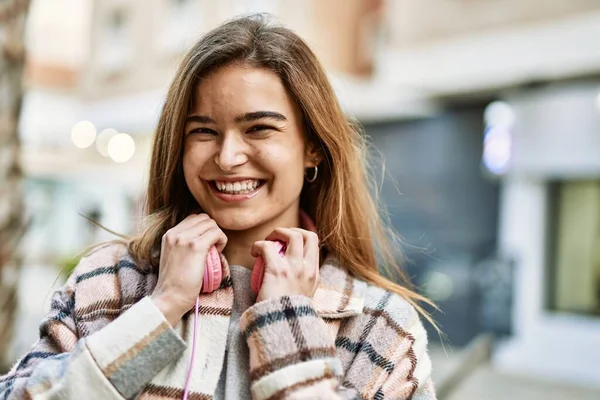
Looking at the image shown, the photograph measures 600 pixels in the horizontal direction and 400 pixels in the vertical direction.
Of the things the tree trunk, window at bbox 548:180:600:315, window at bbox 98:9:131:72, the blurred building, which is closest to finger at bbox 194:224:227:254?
the tree trunk

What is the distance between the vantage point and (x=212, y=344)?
1.60m

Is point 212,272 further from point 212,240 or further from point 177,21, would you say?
point 177,21

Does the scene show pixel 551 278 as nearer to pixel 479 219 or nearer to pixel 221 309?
pixel 479 219

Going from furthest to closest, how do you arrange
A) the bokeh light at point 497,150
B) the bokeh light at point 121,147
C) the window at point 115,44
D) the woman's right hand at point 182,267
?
the bokeh light at point 121,147
the window at point 115,44
the bokeh light at point 497,150
the woman's right hand at point 182,267

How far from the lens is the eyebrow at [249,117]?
1.62m

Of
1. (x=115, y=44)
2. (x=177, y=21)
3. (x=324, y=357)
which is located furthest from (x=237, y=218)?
(x=115, y=44)

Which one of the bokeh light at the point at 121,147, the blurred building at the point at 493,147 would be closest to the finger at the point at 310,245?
the blurred building at the point at 493,147

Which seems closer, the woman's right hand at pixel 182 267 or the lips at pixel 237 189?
the woman's right hand at pixel 182 267

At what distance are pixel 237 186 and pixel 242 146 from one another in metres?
0.10

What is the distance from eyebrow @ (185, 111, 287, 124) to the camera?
1.62m

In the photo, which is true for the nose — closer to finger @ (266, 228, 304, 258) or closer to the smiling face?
the smiling face

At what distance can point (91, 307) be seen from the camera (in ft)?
5.49

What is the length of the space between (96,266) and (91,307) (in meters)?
0.14

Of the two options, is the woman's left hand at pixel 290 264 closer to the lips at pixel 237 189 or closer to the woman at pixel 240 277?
the woman at pixel 240 277
